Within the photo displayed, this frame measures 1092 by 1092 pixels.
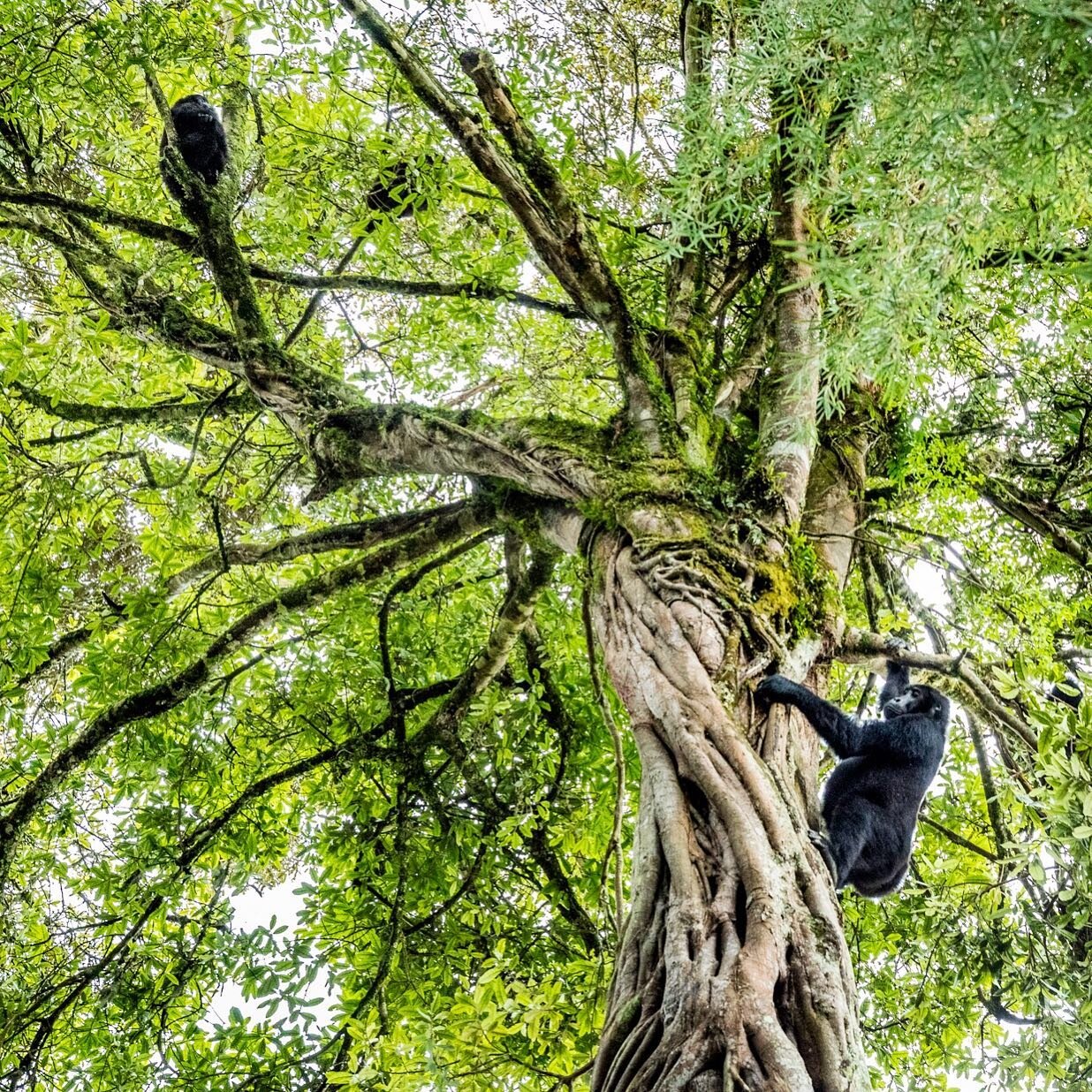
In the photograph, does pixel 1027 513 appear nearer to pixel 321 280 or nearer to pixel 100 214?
pixel 321 280

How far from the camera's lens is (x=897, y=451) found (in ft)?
14.5

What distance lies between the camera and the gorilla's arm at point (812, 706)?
260 centimetres

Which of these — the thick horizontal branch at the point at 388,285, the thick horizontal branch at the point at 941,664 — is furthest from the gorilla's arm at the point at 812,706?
the thick horizontal branch at the point at 388,285

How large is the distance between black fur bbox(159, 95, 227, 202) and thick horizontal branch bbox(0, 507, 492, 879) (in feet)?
6.42

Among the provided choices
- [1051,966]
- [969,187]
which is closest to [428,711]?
[1051,966]

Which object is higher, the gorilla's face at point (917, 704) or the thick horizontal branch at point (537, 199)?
the thick horizontal branch at point (537, 199)

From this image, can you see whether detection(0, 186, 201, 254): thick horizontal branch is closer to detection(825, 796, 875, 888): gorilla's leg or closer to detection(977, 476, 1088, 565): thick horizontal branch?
detection(825, 796, 875, 888): gorilla's leg

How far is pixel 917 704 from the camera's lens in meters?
3.93

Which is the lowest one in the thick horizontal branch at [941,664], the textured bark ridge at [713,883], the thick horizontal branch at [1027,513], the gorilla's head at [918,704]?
the textured bark ridge at [713,883]

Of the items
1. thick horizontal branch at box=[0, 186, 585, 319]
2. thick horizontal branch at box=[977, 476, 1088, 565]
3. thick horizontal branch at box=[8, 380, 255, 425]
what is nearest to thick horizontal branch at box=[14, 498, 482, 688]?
thick horizontal branch at box=[8, 380, 255, 425]

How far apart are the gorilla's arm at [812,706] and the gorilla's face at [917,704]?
0.89 meters

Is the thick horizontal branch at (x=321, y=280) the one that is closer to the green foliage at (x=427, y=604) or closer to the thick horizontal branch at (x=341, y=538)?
the green foliage at (x=427, y=604)

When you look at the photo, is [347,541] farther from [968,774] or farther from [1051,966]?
[968,774]

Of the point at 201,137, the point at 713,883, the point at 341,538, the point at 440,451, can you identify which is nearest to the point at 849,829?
the point at 713,883
